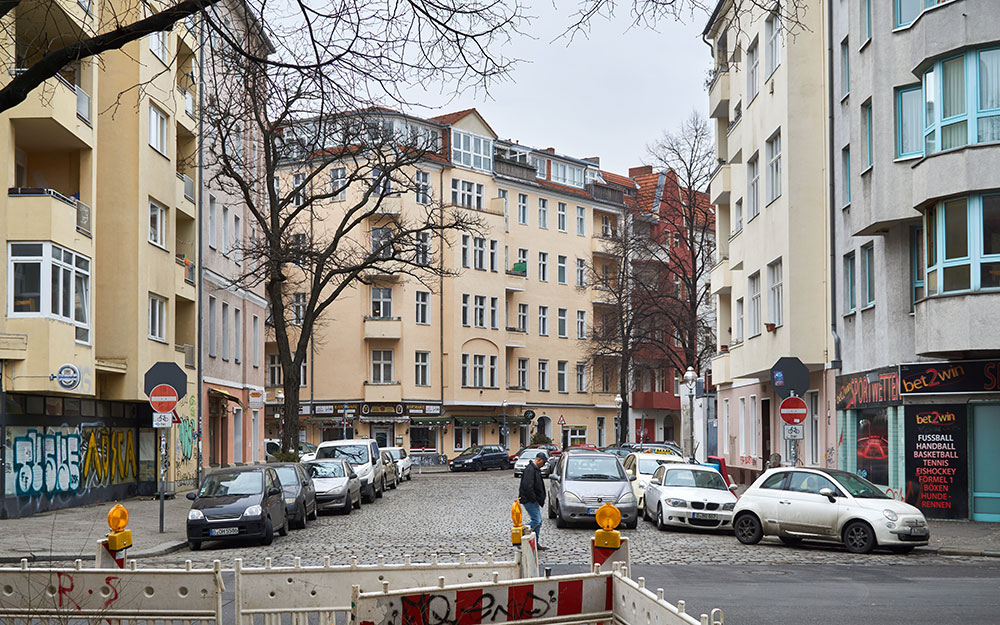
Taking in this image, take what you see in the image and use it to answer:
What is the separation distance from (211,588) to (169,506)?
26.2 metres

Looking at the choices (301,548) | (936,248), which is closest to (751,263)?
(936,248)

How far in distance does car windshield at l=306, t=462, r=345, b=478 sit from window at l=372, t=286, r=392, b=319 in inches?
1622

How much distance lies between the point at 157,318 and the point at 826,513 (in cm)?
2271

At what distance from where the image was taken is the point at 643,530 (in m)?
26.6

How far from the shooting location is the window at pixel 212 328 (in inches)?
1793

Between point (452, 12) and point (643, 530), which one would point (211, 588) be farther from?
point (643, 530)

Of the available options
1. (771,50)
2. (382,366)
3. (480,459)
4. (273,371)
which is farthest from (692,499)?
(273,371)

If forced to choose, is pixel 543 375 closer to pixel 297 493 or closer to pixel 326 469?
pixel 326 469

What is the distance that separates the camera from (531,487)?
71.4ft

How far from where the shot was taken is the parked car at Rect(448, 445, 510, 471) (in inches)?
2603

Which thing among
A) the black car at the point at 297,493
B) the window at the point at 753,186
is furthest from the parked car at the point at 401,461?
the black car at the point at 297,493

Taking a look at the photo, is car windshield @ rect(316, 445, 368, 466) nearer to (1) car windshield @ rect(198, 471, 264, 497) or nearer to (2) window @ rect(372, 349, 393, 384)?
(1) car windshield @ rect(198, 471, 264, 497)

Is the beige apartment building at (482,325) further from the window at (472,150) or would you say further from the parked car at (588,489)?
the parked car at (588,489)

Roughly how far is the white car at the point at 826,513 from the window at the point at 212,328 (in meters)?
27.1
